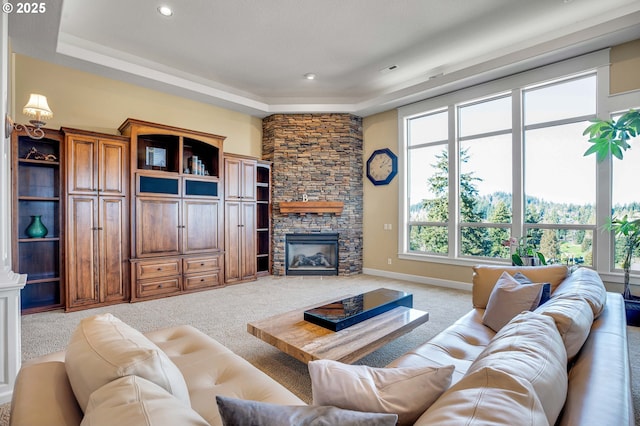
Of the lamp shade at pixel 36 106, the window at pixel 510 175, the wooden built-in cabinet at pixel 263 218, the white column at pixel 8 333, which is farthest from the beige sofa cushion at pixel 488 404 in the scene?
the wooden built-in cabinet at pixel 263 218

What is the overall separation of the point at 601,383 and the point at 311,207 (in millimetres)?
5236

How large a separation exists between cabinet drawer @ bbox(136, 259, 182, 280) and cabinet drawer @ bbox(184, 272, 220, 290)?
21cm

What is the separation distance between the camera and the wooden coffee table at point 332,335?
1944 millimetres

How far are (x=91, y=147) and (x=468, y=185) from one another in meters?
5.47

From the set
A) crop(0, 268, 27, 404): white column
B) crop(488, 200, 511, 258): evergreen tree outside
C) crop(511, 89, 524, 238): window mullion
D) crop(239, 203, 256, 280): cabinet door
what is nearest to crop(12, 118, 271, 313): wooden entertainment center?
crop(239, 203, 256, 280): cabinet door

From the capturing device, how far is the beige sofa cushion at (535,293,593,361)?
3.86 ft

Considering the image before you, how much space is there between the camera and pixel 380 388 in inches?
33.4

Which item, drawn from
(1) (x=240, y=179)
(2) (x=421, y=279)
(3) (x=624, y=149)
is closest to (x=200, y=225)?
(1) (x=240, y=179)

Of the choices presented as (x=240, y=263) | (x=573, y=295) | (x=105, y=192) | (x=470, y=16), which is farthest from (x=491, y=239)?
(x=105, y=192)

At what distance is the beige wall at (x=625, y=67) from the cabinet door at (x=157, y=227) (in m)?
Result: 5.94

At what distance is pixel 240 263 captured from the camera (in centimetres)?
540

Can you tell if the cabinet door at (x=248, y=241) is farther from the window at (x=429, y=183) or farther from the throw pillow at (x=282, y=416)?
the throw pillow at (x=282, y=416)

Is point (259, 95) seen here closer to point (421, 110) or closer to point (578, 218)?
point (421, 110)

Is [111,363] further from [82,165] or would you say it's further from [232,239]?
[232,239]
